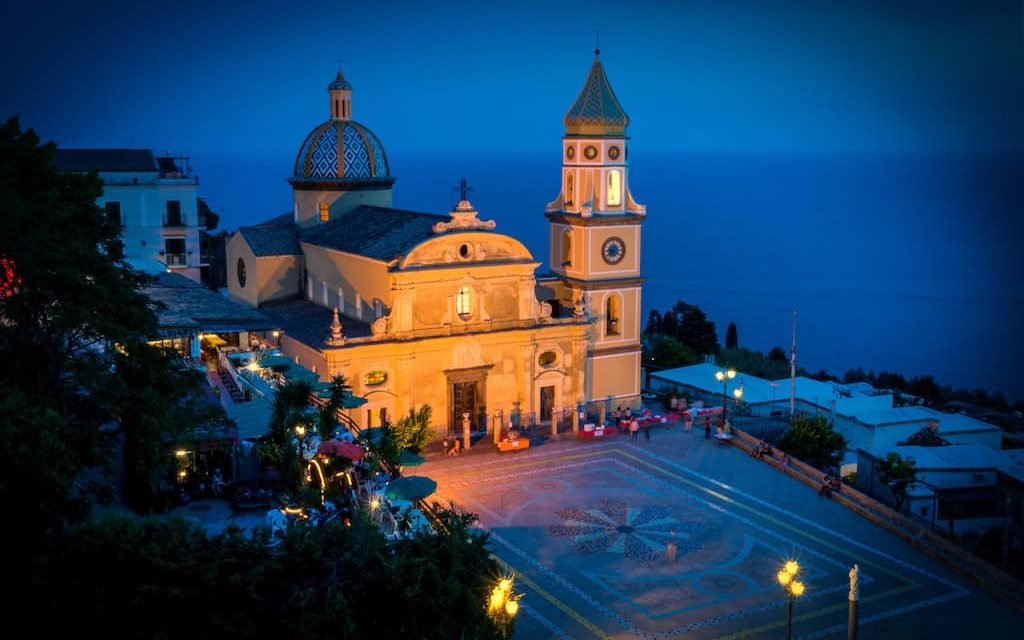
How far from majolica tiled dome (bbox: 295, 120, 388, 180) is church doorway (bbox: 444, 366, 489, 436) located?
1436cm

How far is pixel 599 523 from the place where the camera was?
31.7 metres

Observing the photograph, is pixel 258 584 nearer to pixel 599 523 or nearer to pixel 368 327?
pixel 599 523

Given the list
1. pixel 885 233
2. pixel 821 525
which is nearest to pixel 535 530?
pixel 821 525

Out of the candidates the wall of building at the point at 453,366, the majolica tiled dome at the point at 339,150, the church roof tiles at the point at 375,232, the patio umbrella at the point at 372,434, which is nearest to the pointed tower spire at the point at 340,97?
the majolica tiled dome at the point at 339,150

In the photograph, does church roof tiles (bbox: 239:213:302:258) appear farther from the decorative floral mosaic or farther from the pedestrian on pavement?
the pedestrian on pavement

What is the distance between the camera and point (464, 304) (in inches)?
1572

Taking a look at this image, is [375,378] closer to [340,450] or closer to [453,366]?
[453,366]

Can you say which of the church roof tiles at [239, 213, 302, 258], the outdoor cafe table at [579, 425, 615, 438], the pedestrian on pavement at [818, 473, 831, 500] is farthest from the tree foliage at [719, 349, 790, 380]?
the church roof tiles at [239, 213, 302, 258]

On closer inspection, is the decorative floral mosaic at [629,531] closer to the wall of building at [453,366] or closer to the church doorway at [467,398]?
the church doorway at [467,398]

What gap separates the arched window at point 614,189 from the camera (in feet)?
143

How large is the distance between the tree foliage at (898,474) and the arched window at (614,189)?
632 inches

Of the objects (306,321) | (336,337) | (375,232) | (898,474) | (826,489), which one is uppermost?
(375,232)

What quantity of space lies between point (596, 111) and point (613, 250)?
241 inches

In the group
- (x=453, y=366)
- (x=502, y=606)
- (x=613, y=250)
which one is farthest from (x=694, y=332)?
(x=502, y=606)
